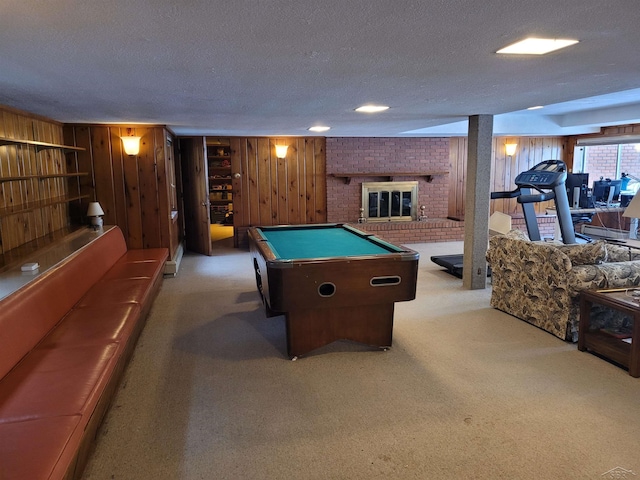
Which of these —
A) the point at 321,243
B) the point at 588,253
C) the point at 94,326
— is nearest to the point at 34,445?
the point at 94,326

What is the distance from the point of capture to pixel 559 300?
148 inches

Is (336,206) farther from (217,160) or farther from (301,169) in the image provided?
(217,160)

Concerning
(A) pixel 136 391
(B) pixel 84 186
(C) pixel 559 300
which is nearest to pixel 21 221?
(B) pixel 84 186

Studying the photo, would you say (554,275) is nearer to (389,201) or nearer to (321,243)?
(321,243)

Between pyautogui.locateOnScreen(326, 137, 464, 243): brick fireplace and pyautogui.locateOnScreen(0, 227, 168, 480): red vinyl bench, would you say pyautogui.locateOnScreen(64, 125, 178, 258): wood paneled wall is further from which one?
pyautogui.locateOnScreen(326, 137, 464, 243): brick fireplace

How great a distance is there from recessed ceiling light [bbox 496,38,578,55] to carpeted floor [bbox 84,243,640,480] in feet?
6.74

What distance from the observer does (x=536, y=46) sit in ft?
7.39

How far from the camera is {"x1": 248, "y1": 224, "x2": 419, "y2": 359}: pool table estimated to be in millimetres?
3160

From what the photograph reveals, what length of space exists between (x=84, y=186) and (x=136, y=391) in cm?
373

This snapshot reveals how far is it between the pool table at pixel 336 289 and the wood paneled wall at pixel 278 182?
452 cm

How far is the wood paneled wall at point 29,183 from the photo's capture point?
393cm

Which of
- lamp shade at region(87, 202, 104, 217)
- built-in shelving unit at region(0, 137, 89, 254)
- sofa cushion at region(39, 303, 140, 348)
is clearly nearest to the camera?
sofa cushion at region(39, 303, 140, 348)

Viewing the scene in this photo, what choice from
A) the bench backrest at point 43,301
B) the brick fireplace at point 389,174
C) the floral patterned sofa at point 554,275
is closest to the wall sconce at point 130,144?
the bench backrest at point 43,301

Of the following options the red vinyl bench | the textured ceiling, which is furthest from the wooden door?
the red vinyl bench
